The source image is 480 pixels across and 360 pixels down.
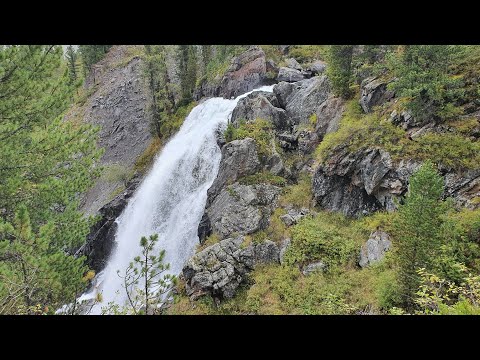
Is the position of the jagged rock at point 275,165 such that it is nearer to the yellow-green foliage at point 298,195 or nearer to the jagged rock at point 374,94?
the yellow-green foliage at point 298,195

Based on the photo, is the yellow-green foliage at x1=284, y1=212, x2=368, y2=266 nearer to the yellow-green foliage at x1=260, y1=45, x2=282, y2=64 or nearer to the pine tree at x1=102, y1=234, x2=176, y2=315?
the pine tree at x1=102, y1=234, x2=176, y2=315

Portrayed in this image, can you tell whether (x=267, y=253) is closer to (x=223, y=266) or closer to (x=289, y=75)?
(x=223, y=266)

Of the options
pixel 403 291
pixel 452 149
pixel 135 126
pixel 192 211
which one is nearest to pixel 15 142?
pixel 403 291

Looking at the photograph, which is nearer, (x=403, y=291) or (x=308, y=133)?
(x=403, y=291)

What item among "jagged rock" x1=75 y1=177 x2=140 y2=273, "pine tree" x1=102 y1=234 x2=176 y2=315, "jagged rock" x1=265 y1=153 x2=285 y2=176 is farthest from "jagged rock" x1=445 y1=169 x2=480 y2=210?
"jagged rock" x1=75 y1=177 x2=140 y2=273

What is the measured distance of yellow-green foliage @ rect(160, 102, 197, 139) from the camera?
33531 mm

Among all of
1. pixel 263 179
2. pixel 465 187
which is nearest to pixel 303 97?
pixel 263 179

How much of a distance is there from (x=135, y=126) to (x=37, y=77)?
110 feet

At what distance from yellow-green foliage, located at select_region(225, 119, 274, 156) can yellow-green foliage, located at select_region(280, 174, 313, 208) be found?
2792 millimetres

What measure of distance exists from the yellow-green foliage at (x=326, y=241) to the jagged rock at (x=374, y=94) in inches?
274
